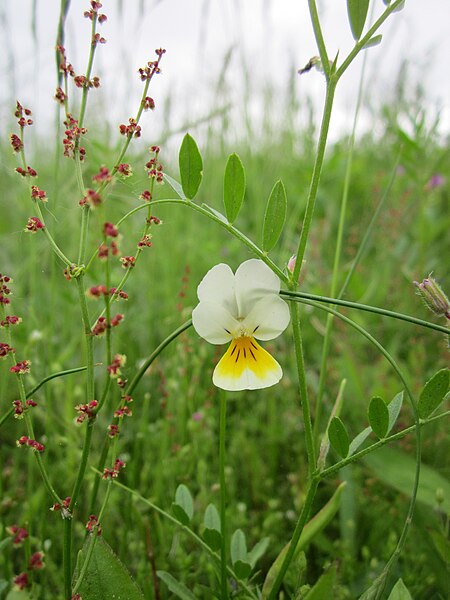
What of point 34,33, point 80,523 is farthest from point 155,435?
point 34,33

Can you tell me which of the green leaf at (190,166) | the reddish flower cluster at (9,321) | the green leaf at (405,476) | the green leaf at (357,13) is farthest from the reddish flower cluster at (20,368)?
the green leaf at (405,476)

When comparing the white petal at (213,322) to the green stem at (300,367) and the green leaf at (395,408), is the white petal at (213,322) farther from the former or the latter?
the green leaf at (395,408)

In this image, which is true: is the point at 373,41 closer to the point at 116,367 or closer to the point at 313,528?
the point at 116,367

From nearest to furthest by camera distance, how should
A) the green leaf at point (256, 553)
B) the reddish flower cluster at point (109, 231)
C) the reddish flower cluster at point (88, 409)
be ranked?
1. the reddish flower cluster at point (109, 231)
2. the reddish flower cluster at point (88, 409)
3. the green leaf at point (256, 553)

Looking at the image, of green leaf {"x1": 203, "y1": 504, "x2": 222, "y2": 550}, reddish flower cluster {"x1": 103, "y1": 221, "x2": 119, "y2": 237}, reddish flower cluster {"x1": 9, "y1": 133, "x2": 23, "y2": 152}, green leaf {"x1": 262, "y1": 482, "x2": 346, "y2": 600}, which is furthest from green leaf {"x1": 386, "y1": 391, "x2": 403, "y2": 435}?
reddish flower cluster {"x1": 9, "y1": 133, "x2": 23, "y2": 152}

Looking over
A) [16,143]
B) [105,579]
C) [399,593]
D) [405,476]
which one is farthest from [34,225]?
[405,476]

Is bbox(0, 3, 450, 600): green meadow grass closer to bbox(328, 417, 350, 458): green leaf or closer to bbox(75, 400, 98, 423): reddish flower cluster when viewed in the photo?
bbox(75, 400, 98, 423): reddish flower cluster

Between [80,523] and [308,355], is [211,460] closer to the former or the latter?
[80,523]
